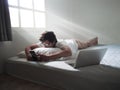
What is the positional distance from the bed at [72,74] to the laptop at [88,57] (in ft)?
0.16

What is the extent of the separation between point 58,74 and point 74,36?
172 centimetres

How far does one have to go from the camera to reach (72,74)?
5.26 ft

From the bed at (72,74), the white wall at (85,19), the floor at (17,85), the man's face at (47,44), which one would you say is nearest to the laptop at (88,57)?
the bed at (72,74)

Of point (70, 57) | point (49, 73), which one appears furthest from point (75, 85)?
point (70, 57)

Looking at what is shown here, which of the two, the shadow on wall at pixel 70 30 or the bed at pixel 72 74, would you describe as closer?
the bed at pixel 72 74

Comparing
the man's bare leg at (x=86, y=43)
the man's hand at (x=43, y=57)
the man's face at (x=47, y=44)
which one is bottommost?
the man's hand at (x=43, y=57)

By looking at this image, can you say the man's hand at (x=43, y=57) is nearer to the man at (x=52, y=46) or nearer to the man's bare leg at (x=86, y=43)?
the man at (x=52, y=46)

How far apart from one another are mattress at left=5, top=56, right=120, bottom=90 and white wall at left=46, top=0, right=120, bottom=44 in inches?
56.3

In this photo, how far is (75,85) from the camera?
1.59 metres

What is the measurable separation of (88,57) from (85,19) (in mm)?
1683

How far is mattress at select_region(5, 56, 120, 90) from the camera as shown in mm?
1373

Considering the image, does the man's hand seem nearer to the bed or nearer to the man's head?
the bed

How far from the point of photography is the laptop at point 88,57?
162 cm

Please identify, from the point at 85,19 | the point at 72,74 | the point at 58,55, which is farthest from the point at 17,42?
the point at 72,74
